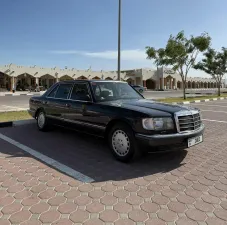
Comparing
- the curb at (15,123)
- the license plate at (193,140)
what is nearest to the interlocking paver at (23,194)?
the license plate at (193,140)

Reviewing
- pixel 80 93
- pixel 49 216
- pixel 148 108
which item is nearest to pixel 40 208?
pixel 49 216

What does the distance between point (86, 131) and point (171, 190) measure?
249 cm

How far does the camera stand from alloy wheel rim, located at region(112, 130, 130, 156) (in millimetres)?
4418

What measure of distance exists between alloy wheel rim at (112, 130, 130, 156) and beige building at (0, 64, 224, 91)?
1603 inches

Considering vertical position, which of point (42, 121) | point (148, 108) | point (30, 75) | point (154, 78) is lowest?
point (42, 121)

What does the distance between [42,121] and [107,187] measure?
13.9 feet

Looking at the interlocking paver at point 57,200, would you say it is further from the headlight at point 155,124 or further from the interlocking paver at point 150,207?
the headlight at point 155,124

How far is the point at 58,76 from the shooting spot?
5016cm

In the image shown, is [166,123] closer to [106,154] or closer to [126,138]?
[126,138]

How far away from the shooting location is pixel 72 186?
11.4ft

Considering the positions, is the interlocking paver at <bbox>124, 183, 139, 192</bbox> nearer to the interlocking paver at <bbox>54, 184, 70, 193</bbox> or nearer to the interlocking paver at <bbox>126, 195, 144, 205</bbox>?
the interlocking paver at <bbox>126, 195, 144, 205</bbox>

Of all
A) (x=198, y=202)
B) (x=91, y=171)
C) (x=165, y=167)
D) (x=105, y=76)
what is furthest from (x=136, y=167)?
(x=105, y=76)

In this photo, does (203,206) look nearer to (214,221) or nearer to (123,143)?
(214,221)

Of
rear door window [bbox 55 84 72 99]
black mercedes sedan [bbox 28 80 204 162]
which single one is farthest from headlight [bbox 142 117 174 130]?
rear door window [bbox 55 84 72 99]
